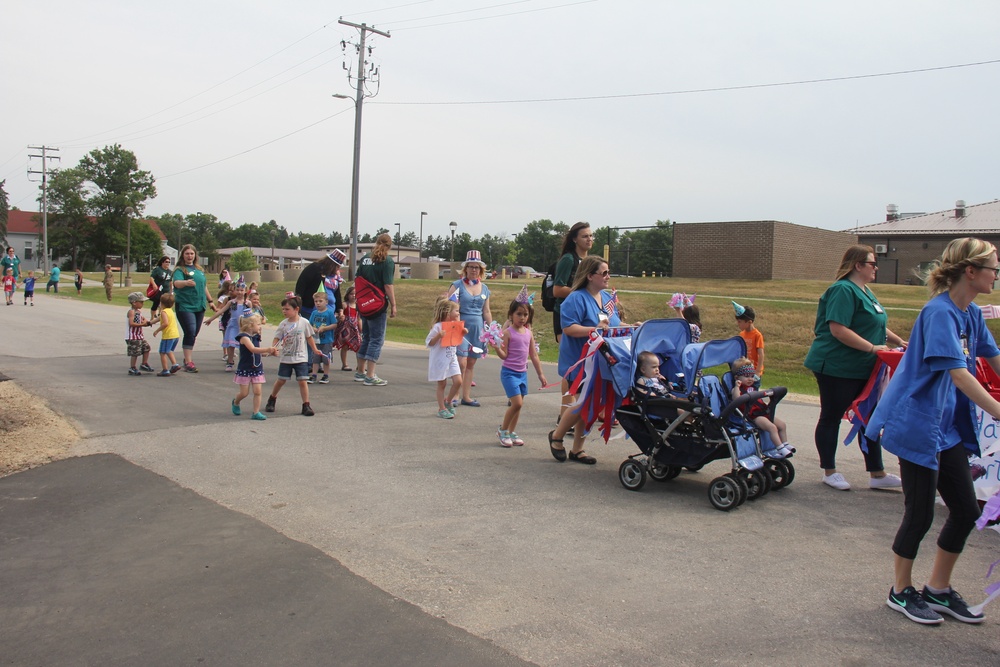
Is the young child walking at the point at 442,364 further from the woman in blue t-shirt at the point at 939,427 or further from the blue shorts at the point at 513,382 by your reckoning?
the woman in blue t-shirt at the point at 939,427

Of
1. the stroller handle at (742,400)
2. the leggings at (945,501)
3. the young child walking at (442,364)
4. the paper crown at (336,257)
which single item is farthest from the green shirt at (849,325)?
the paper crown at (336,257)

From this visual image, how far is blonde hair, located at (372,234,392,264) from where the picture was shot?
1077cm

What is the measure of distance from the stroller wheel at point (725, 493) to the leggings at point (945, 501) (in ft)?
5.15

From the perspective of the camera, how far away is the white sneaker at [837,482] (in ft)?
20.2

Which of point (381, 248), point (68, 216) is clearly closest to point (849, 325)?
point (381, 248)

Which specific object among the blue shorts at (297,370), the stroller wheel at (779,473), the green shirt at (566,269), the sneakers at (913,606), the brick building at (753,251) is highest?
the brick building at (753,251)

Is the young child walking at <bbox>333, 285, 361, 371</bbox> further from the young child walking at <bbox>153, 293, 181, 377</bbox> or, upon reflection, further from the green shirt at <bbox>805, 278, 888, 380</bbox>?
the green shirt at <bbox>805, 278, 888, 380</bbox>

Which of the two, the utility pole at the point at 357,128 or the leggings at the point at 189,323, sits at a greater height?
the utility pole at the point at 357,128

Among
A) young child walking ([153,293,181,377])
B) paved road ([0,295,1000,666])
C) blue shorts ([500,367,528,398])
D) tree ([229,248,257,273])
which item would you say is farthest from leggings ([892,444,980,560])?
tree ([229,248,257,273])

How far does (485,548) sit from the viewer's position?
15.8ft

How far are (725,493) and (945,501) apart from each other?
1823 millimetres

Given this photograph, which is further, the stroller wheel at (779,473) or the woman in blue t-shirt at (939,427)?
the stroller wheel at (779,473)

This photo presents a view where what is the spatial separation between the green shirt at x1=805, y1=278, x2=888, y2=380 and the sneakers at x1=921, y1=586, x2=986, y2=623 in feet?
7.86

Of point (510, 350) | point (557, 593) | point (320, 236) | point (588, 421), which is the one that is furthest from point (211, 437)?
point (320, 236)
